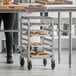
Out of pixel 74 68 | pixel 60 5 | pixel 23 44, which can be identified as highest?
pixel 60 5

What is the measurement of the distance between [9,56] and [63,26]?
1.51 meters

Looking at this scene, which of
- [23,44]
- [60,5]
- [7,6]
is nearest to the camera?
[7,6]

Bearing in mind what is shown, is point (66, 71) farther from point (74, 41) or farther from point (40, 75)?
point (74, 41)

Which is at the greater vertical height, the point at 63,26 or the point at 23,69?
→ the point at 63,26

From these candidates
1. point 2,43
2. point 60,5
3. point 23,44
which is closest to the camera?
point 60,5

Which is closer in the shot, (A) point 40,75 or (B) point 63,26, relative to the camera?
(A) point 40,75

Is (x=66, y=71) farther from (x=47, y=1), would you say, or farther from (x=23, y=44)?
(x=47, y=1)

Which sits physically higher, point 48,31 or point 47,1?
point 47,1

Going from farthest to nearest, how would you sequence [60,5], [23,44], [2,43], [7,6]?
[2,43], [23,44], [60,5], [7,6]

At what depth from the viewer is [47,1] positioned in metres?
4.39

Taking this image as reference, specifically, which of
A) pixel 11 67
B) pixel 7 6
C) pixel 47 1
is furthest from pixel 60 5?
pixel 11 67

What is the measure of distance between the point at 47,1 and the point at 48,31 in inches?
17.1

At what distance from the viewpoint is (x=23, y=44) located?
4.33m

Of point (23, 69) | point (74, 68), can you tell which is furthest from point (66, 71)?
point (23, 69)
